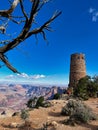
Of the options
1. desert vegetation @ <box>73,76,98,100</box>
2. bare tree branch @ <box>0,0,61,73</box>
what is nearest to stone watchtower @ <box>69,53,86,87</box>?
desert vegetation @ <box>73,76,98,100</box>

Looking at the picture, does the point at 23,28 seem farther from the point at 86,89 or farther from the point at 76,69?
the point at 76,69

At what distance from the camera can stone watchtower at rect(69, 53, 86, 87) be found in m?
51.4

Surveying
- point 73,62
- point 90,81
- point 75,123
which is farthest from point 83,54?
point 75,123

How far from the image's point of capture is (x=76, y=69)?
51.4 meters

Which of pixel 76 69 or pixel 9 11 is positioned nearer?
pixel 9 11

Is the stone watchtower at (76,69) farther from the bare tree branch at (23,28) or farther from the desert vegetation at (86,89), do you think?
the bare tree branch at (23,28)

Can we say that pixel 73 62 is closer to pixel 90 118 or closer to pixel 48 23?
pixel 90 118

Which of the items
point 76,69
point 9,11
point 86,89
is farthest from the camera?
point 76,69

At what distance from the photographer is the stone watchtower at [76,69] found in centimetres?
5138

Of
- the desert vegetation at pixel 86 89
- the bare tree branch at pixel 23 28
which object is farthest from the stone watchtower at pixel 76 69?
the bare tree branch at pixel 23 28

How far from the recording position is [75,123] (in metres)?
14.4

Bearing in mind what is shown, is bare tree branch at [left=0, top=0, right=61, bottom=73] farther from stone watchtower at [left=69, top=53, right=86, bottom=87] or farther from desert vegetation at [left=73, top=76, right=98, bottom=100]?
stone watchtower at [left=69, top=53, right=86, bottom=87]

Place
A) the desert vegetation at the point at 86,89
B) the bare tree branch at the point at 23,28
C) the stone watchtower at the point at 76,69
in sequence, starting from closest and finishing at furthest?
the bare tree branch at the point at 23,28
the desert vegetation at the point at 86,89
the stone watchtower at the point at 76,69

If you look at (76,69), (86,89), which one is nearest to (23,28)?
(86,89)
